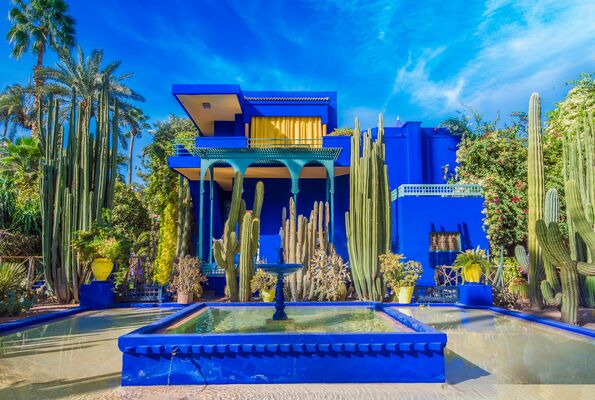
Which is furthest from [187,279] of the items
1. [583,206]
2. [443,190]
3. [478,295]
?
[583,206]

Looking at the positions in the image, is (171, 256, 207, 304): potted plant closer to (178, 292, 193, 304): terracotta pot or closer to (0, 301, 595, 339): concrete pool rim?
(178, 292, 193, 304): terracotta pot

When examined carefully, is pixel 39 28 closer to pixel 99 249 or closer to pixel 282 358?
pixel 99 249

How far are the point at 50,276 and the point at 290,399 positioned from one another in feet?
30.7

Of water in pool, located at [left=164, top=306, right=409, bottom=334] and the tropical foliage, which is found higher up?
the tropical foliage

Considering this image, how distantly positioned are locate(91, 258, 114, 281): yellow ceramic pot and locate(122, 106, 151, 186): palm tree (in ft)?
58.4

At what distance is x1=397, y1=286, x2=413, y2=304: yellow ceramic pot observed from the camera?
10625mm

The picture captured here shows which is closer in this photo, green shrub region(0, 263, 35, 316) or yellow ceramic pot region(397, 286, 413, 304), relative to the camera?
green shrub region(0, 263, 35, 316)

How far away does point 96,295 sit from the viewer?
34.6ft

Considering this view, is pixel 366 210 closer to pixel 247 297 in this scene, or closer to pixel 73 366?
pixel 247 297

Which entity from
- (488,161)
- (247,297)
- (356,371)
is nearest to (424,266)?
(488,161)

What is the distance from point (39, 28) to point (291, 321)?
2458cm

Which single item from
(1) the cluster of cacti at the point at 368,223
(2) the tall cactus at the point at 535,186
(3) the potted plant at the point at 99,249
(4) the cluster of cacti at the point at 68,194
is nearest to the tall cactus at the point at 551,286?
(2) the tall cactus at the point at 535,186

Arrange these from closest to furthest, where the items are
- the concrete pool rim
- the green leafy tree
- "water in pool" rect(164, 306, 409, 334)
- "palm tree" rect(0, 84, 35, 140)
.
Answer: "water in pool" rect(164, 306, 409, 334)
the concrete pool rim
the green leafy tree
"palm tree" rect(0, 84, 35, 140)

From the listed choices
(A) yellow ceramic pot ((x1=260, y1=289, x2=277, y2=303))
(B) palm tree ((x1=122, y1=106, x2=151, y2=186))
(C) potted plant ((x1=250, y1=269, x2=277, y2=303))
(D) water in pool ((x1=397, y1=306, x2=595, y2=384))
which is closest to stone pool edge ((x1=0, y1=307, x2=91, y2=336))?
(C) potted plant ((x1=250, y1=269, x2=277, y2=303))
